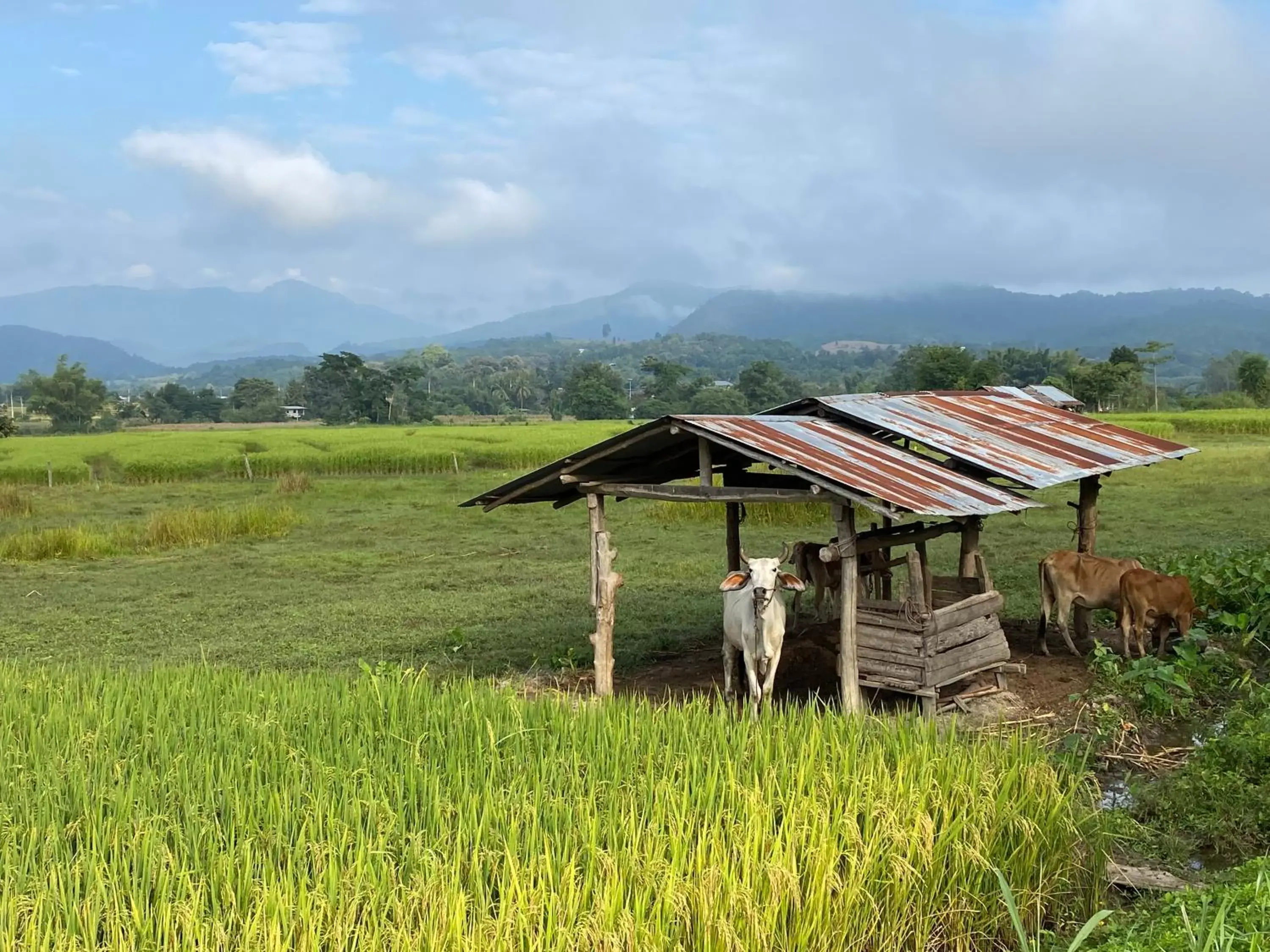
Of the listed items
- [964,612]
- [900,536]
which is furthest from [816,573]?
[964,612]

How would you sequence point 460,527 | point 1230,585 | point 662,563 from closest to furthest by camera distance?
point 1230,585 < point 662,563 < point 460,527

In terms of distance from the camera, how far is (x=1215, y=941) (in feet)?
13.2

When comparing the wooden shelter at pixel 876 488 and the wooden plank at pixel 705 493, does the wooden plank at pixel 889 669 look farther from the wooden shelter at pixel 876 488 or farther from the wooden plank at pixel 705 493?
the wooden plank at pixel 705 493

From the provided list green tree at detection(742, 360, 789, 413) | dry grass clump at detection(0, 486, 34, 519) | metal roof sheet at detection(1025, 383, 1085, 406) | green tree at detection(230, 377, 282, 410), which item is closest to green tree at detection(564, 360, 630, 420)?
green tree at detection(742, 360, 789, 413)

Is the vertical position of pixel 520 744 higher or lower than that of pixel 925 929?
higher

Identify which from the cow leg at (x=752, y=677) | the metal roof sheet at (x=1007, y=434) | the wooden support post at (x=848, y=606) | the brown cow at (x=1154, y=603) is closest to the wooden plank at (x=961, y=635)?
the wooden support post at (x=848, y=606)

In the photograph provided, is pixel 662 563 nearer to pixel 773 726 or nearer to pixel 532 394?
pixel 773 726

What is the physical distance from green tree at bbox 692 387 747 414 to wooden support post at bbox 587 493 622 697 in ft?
209

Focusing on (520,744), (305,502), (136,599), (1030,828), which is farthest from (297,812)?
(305,502)

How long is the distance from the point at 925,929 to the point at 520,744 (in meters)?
2.23

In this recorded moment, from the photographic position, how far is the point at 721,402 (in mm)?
77812

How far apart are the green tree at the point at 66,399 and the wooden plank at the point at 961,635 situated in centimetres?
6854

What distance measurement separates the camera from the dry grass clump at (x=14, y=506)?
24.3 meters

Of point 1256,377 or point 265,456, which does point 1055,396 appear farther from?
point 1256,377
